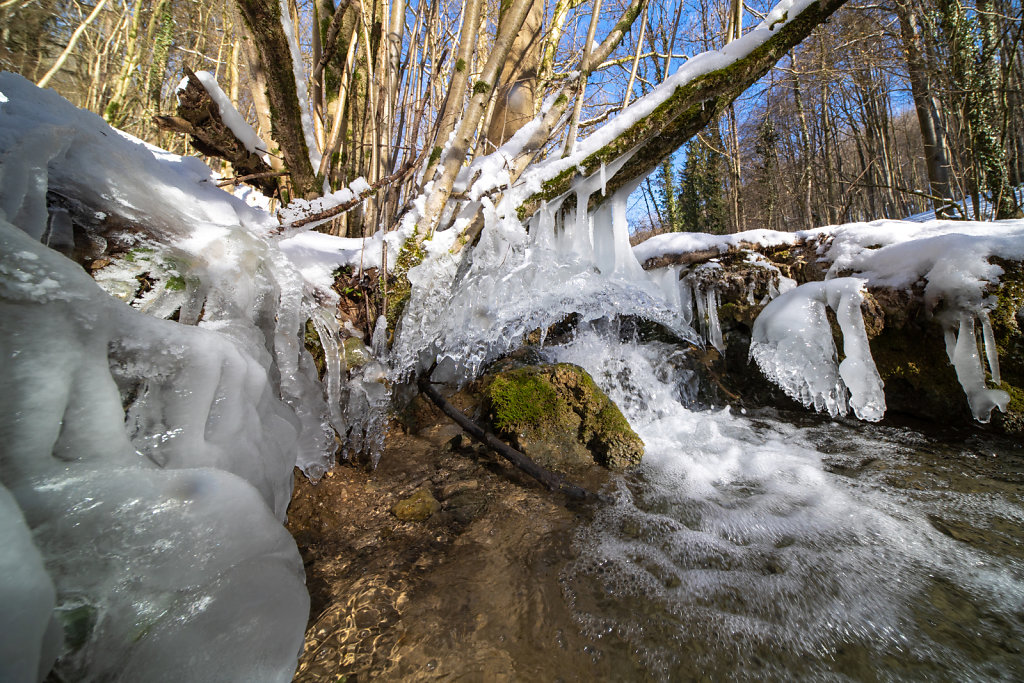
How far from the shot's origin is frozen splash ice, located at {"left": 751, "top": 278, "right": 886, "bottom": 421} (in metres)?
2.91

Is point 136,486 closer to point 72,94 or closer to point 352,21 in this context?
point 352,21

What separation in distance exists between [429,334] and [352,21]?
223 cm

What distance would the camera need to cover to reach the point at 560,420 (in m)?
2.29

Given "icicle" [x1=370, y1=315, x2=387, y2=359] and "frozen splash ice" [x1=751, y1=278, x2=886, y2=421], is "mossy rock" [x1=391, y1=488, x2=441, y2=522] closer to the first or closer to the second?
"icicle" [x1=370, y1=315, x2=387, y2=359]

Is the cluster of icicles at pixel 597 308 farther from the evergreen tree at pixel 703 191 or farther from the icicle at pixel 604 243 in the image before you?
the evergreen tree at pixel 703 191

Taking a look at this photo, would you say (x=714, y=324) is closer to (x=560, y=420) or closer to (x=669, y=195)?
(x=560, y=420)

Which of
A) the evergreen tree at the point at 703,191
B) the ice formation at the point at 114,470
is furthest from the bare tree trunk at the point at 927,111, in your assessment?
the ice formation at the point at 114,470

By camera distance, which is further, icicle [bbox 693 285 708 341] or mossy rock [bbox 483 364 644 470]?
icicle [bbox 693 285 708 341]

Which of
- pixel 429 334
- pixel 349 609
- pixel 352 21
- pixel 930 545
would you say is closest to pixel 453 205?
pixel 429 334

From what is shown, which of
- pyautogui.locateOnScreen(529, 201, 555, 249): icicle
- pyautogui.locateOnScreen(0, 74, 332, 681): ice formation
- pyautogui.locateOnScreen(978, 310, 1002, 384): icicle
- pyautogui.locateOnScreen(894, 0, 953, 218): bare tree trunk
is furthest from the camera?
pyautogui.locateOnScreen(894, 0, 953, 218): bare tree trunk

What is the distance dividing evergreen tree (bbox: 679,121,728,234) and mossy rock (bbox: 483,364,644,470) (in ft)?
40.6

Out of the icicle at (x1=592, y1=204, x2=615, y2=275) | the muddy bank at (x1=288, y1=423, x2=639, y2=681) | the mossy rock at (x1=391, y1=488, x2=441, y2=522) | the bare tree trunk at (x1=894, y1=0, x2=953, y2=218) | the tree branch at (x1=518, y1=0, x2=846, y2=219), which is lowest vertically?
the muddy bank at (x1=288, y1=423, x2=639, y2=681)

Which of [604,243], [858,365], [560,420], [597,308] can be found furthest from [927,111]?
[560,420]

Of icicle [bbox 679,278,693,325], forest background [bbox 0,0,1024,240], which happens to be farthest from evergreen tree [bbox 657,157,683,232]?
icicle [bbox 679,278,693,325]
